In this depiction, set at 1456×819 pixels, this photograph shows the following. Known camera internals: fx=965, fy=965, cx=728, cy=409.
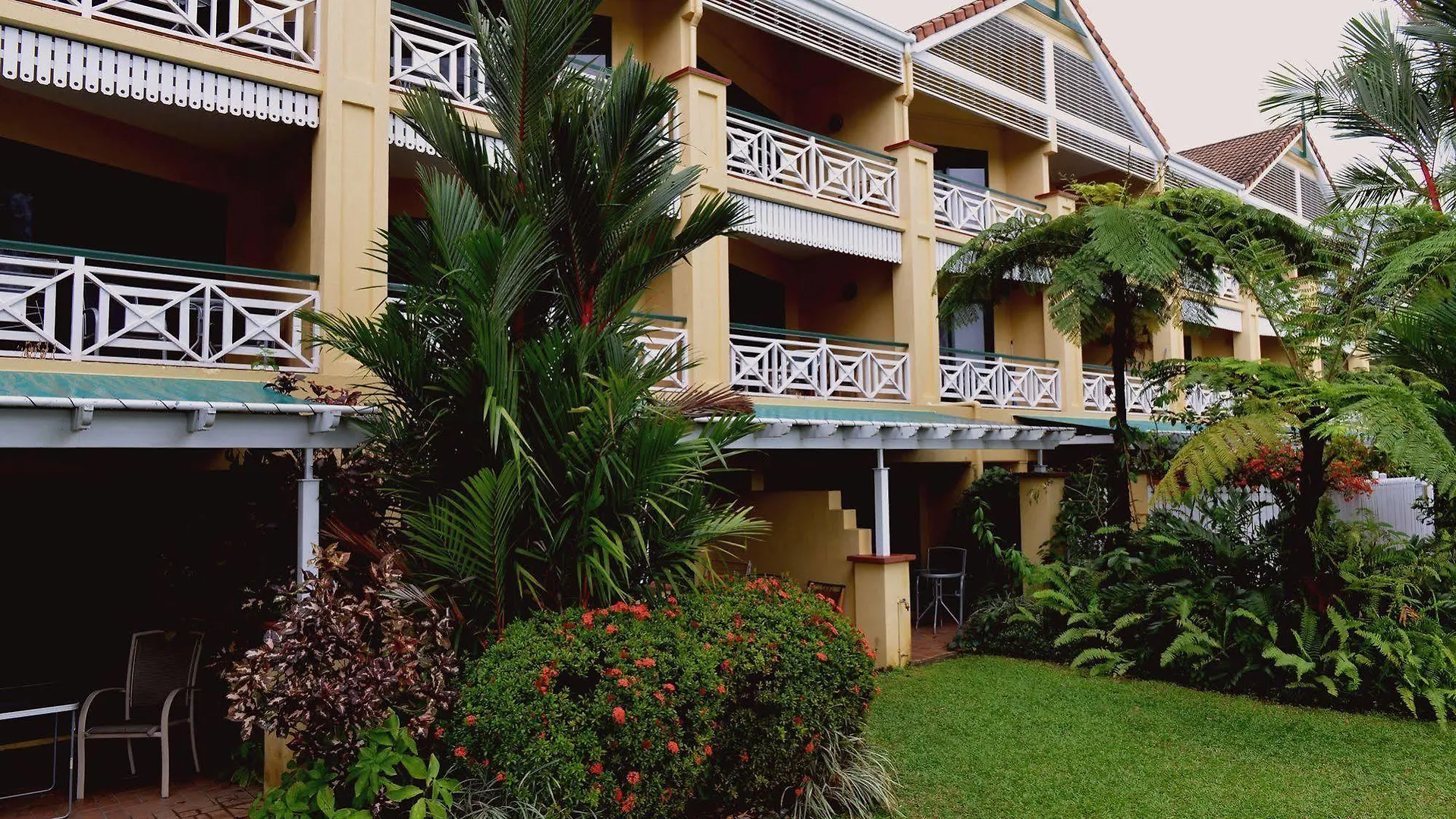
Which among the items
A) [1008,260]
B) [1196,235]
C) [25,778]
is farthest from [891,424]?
[25,778]

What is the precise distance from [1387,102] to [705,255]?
738 cm

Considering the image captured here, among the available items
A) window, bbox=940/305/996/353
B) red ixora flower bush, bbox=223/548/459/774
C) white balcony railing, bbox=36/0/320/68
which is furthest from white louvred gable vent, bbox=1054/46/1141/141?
red ixora flower bush, bbox=223/548/459/774

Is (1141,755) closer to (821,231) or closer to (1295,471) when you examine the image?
(1295,471)

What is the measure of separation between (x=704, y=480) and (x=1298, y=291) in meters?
6.52

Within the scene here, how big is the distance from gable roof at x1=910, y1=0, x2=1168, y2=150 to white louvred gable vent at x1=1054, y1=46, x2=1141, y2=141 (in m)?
0.29

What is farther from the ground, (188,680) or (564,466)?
(564,466)

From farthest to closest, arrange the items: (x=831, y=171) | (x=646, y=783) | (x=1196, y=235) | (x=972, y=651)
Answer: (x=831, y=171) → (x=972, y=651) → (x=1196, y=235) → (x=646, y=783)

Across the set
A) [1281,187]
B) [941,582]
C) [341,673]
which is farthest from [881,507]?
[1281,187]

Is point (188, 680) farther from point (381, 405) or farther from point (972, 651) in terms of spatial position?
point (972, 651)

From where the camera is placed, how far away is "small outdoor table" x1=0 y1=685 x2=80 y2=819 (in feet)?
20.4

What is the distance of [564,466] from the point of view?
6164mm

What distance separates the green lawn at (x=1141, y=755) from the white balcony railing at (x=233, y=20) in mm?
8203

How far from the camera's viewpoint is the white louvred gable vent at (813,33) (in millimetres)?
12359

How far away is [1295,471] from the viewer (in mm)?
10672
